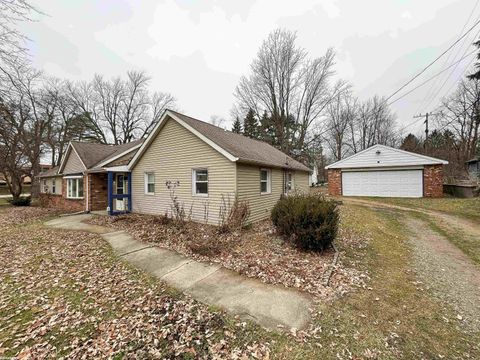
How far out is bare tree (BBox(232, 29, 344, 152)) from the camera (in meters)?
24.3

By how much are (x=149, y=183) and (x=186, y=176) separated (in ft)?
9.65

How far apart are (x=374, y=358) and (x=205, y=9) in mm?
15170

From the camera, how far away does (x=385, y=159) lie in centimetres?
1764

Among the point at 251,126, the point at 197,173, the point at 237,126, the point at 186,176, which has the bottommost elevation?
the point at 186,176

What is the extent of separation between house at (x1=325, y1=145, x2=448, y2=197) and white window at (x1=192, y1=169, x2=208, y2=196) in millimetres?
14351

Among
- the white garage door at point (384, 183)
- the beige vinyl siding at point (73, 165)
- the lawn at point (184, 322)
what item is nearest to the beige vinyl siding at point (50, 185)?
the beige vinyl siding at point (73, 165)

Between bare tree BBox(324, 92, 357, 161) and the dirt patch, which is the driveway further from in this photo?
bare tree BBox(324, 92, 357, 161)

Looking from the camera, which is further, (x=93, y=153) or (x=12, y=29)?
(x=93, y=153)

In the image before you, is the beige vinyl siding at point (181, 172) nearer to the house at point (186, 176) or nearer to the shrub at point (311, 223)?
the house at point (186, 176)

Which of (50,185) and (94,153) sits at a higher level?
(94,153)

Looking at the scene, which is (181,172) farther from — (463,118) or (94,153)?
(463,118)

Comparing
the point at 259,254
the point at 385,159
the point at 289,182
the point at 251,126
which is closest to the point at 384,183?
the point at 385,159

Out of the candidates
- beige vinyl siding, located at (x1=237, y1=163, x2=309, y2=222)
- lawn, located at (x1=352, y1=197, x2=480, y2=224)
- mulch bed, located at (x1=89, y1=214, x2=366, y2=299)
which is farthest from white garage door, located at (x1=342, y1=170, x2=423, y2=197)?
mulch bed, located at (x1=89, y1=214, x2=366, y2=299)

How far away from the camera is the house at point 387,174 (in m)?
16.4
